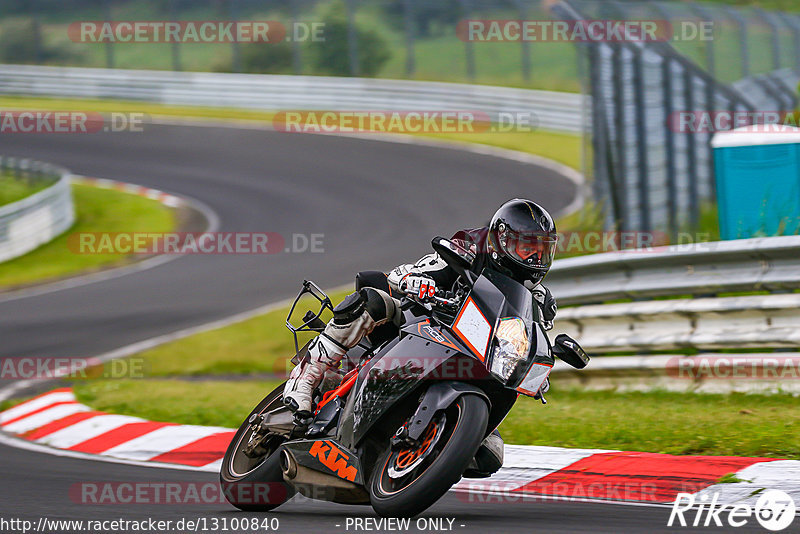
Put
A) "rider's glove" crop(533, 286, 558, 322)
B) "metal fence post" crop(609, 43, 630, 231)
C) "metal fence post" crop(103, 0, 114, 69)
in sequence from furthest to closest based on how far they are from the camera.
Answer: "metal fence post" crop(103, 0, 114, 69) < "metal fence post" crop(609, 43, 630, 231) < "rider's glove" crop(533, 286, 558, 322)

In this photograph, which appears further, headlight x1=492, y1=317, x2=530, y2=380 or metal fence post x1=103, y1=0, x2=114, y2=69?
metal fence post x1=103, y1=0, x2=114, y2=69

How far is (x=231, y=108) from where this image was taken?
31.8 meters

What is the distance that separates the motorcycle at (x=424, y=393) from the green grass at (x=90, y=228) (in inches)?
489

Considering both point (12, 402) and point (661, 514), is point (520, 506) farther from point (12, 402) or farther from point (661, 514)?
point (12, 402)

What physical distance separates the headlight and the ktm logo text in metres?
0.95

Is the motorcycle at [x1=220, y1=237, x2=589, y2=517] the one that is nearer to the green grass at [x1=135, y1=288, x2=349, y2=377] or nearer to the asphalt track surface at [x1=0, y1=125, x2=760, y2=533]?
the asphalt track surface at [x1=0, y1=125, x2=760, y2=533]

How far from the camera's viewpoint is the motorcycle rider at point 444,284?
17.4ft

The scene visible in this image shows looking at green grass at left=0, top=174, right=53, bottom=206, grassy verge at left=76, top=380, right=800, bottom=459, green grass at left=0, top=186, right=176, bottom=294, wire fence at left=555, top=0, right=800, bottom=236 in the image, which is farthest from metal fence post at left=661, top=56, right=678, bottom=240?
green grass at left=0, top=174, right=53, bottom=206

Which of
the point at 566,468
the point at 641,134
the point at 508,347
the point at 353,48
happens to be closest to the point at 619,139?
the point at 641,134

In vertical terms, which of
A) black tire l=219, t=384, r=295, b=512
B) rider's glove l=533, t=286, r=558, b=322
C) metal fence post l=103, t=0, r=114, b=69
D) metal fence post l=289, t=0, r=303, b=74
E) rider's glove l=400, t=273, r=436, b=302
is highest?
metal fence post l=103, t=0, r=114, b=69

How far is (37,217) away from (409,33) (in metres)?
13.6

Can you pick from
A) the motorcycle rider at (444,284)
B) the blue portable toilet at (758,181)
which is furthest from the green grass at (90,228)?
the motorcycle rider at (444,284)

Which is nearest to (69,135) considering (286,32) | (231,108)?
(231,108)

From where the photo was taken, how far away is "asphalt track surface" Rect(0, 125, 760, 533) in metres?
5.76
